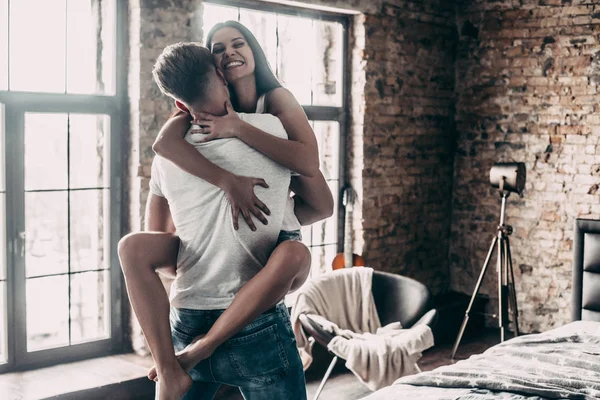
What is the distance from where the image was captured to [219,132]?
1.73 metres

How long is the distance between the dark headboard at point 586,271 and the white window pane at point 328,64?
2128 millimetres

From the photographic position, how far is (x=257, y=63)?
1960mm

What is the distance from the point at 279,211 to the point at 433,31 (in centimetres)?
500

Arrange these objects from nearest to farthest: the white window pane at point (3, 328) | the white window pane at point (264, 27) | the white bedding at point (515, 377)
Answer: the white bedding at point (515, 377) → the white window pane at point (3, 328) → the white window pane at point (264, 27)

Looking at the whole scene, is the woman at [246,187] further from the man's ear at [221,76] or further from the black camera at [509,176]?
the black camera at [509,176]

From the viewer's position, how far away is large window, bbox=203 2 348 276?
548cm

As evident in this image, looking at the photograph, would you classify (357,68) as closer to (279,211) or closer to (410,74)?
(410,74)

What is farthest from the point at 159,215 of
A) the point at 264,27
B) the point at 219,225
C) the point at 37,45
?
the point at 264,27

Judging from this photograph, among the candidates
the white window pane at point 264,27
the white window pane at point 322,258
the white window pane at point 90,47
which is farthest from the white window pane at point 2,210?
the white window pane at point 322,258

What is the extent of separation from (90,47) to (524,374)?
3.14m

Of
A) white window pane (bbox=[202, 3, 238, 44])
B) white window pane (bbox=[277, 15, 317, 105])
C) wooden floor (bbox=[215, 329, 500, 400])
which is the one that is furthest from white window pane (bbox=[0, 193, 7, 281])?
white window pane (bbox=[277, 15, 317, 105])

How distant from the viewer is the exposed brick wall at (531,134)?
5938 mm

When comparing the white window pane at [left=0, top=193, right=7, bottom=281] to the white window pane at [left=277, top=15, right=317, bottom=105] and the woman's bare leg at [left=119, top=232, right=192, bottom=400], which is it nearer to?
the white window pane at [left=277, top=15, right=317, bottom=105]

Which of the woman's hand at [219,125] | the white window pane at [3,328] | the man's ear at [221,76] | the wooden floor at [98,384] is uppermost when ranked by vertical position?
the man's ear at [221,76]
